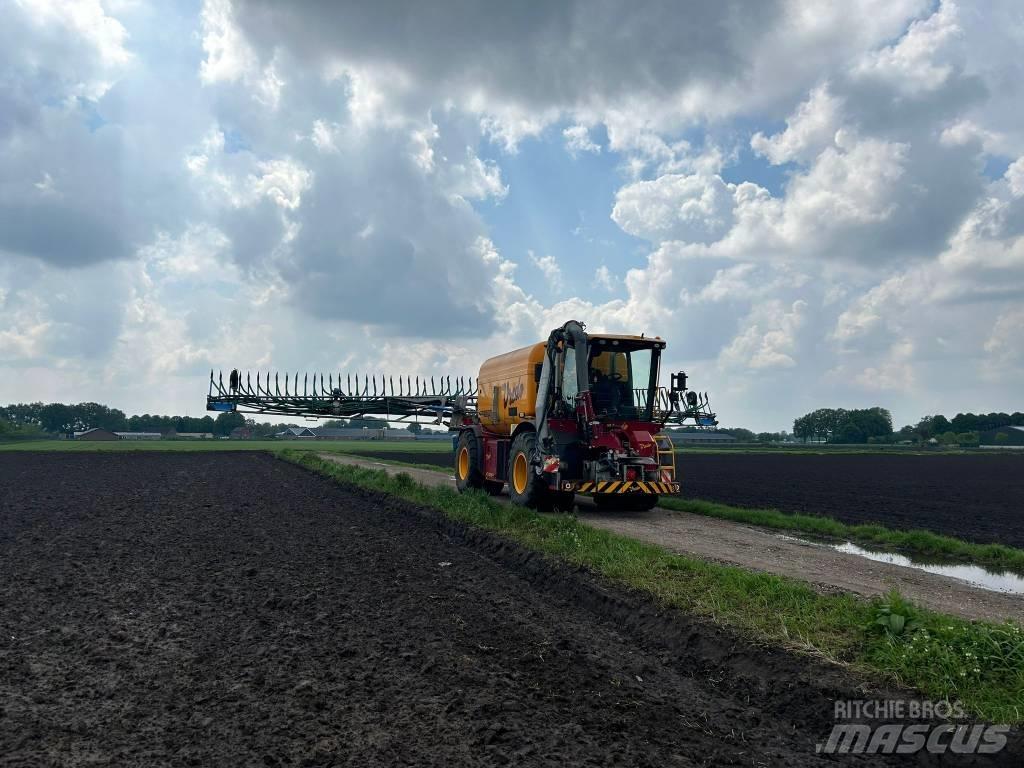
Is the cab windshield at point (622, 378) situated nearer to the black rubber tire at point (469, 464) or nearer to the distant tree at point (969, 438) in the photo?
the black rubber tire at point (469, 464)

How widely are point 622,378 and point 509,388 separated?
2.86 metres

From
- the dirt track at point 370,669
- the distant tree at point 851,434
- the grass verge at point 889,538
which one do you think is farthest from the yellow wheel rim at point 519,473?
the distant tree at point 851,434

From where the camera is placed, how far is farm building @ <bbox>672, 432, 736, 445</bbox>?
→ 13488 cm

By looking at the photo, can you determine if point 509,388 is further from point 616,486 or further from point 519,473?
point 616,486

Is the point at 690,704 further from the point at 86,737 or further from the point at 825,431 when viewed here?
the point at 825,431

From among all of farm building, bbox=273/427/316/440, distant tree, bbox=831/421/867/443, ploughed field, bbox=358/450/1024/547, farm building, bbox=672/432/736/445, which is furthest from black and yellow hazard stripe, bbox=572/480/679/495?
distant tree, bbox=831/421/867/443

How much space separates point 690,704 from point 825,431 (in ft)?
555

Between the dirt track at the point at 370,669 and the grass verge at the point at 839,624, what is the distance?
36cm

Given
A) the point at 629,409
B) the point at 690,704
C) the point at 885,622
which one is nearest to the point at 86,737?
the point at 690,704

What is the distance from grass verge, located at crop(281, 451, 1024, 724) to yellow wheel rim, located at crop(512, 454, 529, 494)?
4515 mm

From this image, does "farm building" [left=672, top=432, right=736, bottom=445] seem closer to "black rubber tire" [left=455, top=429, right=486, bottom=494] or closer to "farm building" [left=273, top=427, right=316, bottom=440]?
"farm building" [left=273, top=427, right=316, bottom=440]

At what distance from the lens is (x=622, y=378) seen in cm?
1595

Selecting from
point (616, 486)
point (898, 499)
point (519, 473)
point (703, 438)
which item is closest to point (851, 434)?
point (703, 438)

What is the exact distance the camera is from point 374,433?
550ft
